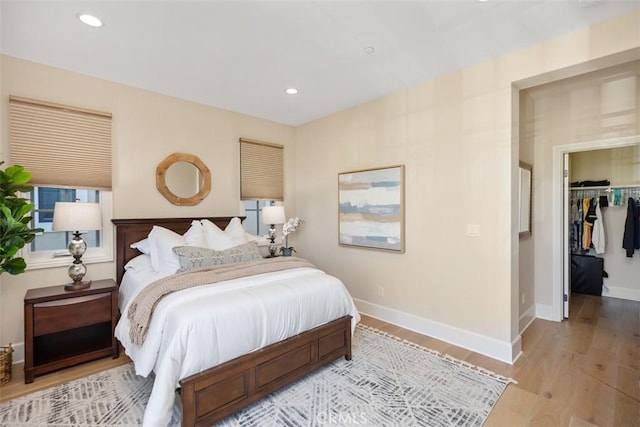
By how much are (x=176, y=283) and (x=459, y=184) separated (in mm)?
2744

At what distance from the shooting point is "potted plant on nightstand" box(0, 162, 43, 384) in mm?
2209

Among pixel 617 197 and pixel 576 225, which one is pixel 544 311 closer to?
pixel 576 225

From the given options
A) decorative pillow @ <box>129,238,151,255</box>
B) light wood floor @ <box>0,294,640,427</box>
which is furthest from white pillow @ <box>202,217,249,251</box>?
light wood floor @ <box>0,294,640,427</box>

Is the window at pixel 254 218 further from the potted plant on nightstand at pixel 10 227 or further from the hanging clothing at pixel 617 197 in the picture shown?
the hanging clothing at pixel 617 197

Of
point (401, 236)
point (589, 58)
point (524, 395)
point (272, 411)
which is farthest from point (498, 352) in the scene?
point (589, 58)

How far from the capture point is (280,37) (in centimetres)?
234

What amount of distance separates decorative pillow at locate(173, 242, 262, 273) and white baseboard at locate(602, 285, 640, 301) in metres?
5.32

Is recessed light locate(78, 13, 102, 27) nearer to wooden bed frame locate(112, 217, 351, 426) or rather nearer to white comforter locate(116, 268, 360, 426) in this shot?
white comforter locate(116, 268, 360, 426)

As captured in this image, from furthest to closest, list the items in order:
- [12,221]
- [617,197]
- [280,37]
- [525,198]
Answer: [617,197] → [525,198] → [280,37] → [12,221]

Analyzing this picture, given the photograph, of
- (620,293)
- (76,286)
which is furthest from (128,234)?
(620,293)

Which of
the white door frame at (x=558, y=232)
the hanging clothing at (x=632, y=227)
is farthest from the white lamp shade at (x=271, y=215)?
the hanging clothing at (x=632, y=227)

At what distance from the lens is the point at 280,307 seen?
2.17 m

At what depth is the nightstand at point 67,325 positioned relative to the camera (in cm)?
235

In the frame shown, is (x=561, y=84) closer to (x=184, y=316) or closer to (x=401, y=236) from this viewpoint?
(x=401, y=236)
